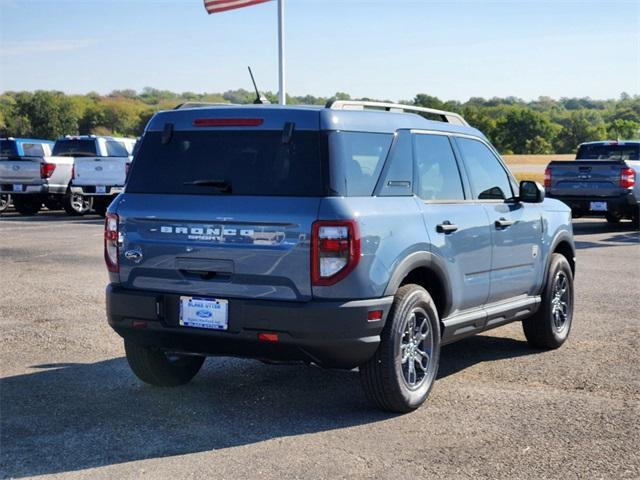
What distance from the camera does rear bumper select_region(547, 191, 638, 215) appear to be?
18859 millimetres

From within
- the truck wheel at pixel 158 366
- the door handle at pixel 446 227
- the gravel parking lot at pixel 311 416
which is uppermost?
the door handle at pixel 446 227

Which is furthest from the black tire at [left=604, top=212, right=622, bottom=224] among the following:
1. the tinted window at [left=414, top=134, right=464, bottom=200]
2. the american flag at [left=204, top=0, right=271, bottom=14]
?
the tinted window at [left=414, top=134, right=464, bottom=200]

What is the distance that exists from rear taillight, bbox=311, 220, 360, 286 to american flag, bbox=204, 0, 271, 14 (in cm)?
1837

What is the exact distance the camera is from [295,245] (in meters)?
5.31

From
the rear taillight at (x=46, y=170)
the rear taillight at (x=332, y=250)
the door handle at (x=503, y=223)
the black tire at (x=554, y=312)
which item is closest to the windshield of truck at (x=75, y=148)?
the rear taillight at (x=46, y=170)

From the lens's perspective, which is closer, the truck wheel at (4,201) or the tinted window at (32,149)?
the truck wheel at (4,201)

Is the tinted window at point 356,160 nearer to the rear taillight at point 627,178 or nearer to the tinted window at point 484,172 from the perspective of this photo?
the tinted window at point 484,172

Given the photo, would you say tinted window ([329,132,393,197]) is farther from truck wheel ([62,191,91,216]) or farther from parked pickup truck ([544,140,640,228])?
truck wheel ([62,191,91,216])

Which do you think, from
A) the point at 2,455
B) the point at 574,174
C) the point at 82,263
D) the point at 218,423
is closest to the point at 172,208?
the point at 218,423

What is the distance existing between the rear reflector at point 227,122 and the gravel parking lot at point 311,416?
5.85 ft

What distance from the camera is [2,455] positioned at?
504 cm

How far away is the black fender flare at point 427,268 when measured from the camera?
221 inches

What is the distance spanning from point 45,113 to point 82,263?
104 m

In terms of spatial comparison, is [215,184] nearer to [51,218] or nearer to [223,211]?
[223,211]
